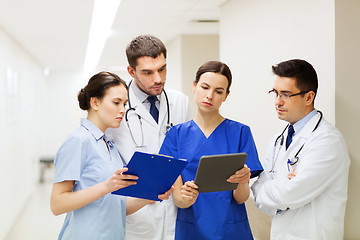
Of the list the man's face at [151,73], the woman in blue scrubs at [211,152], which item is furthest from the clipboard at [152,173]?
the man's face at [151,73]

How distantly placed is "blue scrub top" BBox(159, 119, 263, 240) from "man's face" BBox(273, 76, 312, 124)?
0.37 metres

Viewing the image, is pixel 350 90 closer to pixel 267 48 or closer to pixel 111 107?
pixel 267 48

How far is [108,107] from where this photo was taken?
1703mm

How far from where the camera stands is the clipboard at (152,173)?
1.42 meters

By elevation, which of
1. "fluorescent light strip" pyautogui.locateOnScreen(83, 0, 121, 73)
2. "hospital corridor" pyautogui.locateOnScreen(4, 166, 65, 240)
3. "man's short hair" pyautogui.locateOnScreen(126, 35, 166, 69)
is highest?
"fluorescent light strip" pyautogui.locateOnScreen(83, 0, 121, 73)

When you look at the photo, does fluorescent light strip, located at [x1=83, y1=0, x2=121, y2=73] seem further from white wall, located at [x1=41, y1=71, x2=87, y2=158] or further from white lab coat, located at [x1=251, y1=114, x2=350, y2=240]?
white wall, located at [x1=41, y1=71, x2=87, y2=158]

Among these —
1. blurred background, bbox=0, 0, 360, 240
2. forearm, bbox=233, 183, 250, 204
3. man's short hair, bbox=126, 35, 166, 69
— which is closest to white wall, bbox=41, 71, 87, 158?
blurred background, bbox=0, 0, 360, 240

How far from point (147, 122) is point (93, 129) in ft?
1.24

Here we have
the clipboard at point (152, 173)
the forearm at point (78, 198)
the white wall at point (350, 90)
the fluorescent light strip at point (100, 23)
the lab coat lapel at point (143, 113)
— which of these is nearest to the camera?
the clipboard at point (152, 173)

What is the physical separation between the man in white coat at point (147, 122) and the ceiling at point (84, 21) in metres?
2.37

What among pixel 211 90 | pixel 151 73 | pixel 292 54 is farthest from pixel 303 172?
pixel 292 54

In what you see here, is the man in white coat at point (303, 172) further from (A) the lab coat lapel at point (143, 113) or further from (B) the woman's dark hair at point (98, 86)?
(B) the woman's dark hair at point (98, 86)

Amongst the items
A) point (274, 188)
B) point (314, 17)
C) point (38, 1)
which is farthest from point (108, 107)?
point (38, 1)

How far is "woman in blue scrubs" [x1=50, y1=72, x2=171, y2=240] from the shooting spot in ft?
5.07
